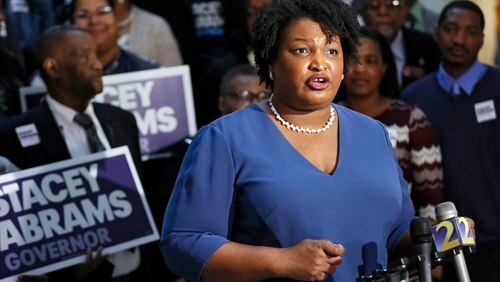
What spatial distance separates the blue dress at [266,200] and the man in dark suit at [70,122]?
221 cm

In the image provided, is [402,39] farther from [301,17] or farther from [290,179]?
[290,179]

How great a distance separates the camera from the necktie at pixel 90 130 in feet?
19.0

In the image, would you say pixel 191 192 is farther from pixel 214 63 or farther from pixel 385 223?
pixel 214 63

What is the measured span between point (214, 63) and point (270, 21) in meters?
3.60

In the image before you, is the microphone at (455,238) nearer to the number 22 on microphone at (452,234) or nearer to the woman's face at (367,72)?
the number 22 on microphone at (452,234)

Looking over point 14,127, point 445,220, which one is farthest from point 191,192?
point 14,127

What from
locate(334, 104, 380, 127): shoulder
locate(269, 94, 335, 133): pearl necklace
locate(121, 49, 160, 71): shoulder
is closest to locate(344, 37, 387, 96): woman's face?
locate(121, 49, 160, 71): shoulder

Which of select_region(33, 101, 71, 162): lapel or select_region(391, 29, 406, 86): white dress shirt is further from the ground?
select_region(33, 101, 71, 162): lapel

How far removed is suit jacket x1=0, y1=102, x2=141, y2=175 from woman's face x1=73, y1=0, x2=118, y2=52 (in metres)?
0.94

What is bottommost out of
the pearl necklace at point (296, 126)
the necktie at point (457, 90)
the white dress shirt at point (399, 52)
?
the necktie at point (457, 90)

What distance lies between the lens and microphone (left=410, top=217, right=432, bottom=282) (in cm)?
300

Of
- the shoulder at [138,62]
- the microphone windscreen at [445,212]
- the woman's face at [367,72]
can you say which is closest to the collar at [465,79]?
the woman's face at [367,72]

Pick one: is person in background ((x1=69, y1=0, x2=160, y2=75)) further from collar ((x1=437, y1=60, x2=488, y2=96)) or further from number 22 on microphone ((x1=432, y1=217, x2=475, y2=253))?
number 22 on microphone ((x1=432, y1=217, x2=475, y2=253))

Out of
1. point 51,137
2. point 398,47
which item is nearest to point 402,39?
point 398,47
